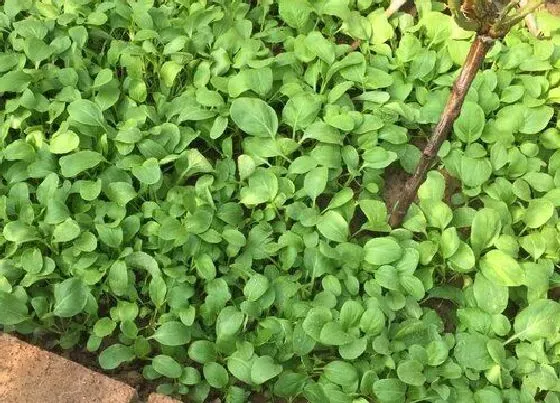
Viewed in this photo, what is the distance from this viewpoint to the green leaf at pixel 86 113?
7.84ft

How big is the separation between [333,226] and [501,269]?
1.81ft

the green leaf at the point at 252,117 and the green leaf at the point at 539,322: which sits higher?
the green leaf at the point at 252,117

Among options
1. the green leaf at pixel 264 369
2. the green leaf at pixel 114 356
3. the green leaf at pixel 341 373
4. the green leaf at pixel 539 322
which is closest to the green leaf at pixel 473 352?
the green leaf at pixel 539 322

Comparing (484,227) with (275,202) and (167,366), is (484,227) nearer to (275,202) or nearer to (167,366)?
(275,202)

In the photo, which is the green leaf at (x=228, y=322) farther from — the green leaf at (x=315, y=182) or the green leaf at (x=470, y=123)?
the green leaf at (x=470, y=123)

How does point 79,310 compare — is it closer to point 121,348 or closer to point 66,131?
point 121,348

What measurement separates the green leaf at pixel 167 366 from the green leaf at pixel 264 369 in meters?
0.23

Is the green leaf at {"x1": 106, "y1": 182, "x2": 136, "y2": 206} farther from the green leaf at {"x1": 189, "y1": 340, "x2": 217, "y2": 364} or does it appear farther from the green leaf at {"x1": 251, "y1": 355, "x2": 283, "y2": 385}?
the green leaf at {"x1": 251, "y1": 355, "x2": 283, "y2": 385}

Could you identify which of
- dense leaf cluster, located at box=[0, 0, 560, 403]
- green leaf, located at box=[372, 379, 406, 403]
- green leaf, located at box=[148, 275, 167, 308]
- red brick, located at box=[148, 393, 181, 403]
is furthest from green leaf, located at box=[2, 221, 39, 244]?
green leaf, located at box=[372, 379, 406, 403]

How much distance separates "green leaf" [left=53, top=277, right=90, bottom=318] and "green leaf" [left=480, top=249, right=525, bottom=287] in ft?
4.14

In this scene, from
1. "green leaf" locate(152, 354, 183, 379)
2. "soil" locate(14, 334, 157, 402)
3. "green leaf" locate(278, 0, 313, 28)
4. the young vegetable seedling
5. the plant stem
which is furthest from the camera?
"green leaf" locate(278, 0, 313, 28)

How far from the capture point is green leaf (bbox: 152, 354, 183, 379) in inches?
82.4

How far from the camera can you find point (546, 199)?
2.42 metres

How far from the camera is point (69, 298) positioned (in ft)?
7.01
